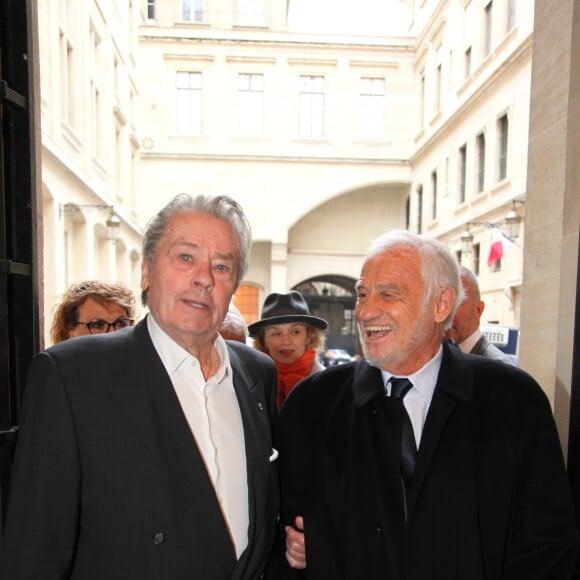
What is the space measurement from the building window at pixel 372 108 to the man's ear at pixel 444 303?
2015cm

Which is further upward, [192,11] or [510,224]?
[192,11]

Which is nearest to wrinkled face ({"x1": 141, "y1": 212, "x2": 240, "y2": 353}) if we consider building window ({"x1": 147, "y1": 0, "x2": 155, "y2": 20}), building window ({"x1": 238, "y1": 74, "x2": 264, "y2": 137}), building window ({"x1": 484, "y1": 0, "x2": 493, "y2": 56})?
building window ({"x1": 484, "y1": 0, "x2": 493, "y2": 56})

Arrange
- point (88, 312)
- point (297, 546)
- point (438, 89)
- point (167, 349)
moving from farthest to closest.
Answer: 1. point (438, 89)
2. point (88, 312)
3. point (297, 546)
4. point (167, 349)

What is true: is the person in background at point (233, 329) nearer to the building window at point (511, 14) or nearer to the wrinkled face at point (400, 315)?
the wrinkled face at point (400, 315)

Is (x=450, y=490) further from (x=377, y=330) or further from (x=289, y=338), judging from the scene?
(x=289, y=338)

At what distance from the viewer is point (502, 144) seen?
13.0m

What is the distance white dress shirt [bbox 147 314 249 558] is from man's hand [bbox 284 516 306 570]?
0.31 metres

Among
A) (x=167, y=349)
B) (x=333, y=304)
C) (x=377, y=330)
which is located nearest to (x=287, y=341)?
(x=377, y=330)

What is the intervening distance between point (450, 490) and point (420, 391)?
0.33 m

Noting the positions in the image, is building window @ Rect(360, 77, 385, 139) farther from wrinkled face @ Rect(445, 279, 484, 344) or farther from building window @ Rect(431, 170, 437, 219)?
wrinkled face @ Rect(445, 279, 484, 344)

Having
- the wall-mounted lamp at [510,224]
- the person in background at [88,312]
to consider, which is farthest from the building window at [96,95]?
the person in background at [88,312]

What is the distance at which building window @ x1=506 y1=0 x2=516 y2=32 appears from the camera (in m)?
11.9

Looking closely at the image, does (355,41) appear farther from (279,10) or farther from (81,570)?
(81,570)

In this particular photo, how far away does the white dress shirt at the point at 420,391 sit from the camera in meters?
1.62
